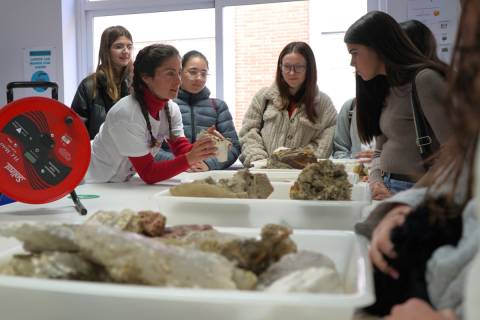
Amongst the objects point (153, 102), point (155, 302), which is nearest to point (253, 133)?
point (153, 102)

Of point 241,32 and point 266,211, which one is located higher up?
point 241,32

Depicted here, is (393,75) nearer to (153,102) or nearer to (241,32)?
(153,102)

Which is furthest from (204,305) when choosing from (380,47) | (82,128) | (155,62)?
(155,62)

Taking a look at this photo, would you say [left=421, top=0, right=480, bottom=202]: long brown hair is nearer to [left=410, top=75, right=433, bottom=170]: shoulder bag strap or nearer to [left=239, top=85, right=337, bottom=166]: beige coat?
[left=410, top=75, right=433, bottom=170]: shoulder bag strap

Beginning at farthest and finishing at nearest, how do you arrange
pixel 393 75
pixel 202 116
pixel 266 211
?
pixel 202 116 → pixel 393 75 → pixel 266 211

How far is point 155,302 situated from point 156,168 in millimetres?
1355

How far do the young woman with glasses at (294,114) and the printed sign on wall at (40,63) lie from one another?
6.86ft

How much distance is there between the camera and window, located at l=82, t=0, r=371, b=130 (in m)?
3.92

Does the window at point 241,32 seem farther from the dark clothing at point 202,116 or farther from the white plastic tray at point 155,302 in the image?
the white plastic tray at point 155,302

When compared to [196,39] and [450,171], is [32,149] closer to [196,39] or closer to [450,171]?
[450,171]

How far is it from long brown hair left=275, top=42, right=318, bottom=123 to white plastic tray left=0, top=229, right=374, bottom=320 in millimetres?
2526

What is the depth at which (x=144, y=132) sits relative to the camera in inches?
73.0

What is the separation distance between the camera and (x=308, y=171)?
3.66ft

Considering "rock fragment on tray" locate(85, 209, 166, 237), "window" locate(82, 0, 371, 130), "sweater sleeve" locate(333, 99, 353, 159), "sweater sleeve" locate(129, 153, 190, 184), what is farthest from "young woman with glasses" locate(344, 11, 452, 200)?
"window" locate(82, 0, 371, 130)
